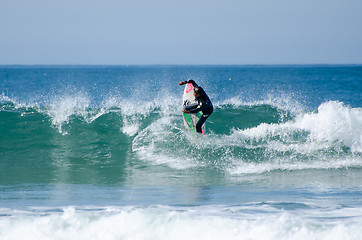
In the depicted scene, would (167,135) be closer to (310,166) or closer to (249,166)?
(249,166)

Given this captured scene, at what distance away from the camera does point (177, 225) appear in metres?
5.02

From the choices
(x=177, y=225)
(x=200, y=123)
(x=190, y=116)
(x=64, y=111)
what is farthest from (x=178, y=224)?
(x=64, y=111)

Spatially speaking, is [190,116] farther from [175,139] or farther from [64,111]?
[64,111]

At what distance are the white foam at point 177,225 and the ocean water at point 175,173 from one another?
0.01 metres

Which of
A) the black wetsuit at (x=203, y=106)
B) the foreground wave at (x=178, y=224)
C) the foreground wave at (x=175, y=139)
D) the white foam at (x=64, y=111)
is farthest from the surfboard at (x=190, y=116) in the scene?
the foreground wave at (x=178, y=224)

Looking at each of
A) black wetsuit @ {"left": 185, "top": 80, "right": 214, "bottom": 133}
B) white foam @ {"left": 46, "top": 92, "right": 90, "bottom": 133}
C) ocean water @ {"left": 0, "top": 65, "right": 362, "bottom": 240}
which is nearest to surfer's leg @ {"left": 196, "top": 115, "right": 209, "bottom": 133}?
black wetsuit @ {"left": 185, "top": 80, "right": 214, "bottom": 133}

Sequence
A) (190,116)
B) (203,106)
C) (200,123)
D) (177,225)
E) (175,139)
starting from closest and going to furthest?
(177,225) → (203,106) → (200,123) → (175,139) → (190,116)

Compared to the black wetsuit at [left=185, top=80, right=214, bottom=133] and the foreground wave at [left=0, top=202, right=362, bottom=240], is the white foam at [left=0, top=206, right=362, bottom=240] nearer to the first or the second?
the foreground wave at [left=0, top=202, right=362, bottom=240]

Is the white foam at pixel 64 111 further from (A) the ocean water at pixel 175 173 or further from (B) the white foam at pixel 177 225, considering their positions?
(B) the white foam at pixel 177 225

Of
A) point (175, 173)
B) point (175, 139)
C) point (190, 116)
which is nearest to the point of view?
point (175, 173)

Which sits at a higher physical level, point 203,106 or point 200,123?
point 203,106

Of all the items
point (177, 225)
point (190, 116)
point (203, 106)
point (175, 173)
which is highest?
point (203, 106)

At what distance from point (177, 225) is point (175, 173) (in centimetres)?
343

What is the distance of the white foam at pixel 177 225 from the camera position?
481cm
